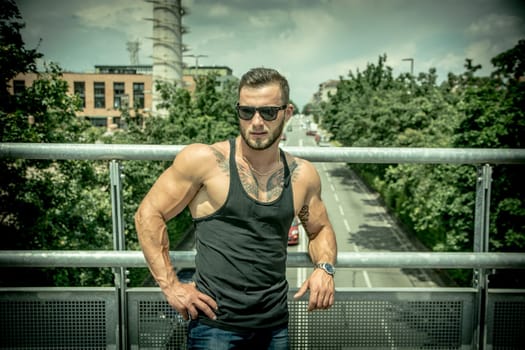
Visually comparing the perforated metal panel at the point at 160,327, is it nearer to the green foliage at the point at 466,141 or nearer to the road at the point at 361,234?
the road at the point at 361,234

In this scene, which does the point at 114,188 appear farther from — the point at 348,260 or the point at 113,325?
the point at 348,260

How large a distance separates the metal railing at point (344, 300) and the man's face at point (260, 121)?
0.95ft

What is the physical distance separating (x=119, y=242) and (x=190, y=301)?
0.70 meters

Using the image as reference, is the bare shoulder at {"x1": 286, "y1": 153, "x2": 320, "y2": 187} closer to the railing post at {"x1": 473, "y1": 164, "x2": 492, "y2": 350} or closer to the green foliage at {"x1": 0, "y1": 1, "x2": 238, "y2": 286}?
the railing post at {"x1": 473, "y1": 164, "x2": 492, "y2": 350}

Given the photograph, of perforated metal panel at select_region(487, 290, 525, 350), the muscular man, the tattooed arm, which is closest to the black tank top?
the muscular man

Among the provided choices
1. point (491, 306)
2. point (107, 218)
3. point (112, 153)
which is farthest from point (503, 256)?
point (107, 218)

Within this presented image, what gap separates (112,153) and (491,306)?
246 cm

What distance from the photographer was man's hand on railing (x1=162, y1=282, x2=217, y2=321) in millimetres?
2164

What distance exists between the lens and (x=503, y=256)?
2.61 meters

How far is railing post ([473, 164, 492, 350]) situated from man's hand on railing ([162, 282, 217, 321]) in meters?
1.67

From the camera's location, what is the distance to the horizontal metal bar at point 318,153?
248cm

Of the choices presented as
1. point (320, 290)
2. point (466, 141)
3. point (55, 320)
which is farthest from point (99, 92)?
point (320, 290)

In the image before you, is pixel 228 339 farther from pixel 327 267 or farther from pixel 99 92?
pixel 99 92

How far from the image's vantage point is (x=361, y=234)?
99.0 feet
